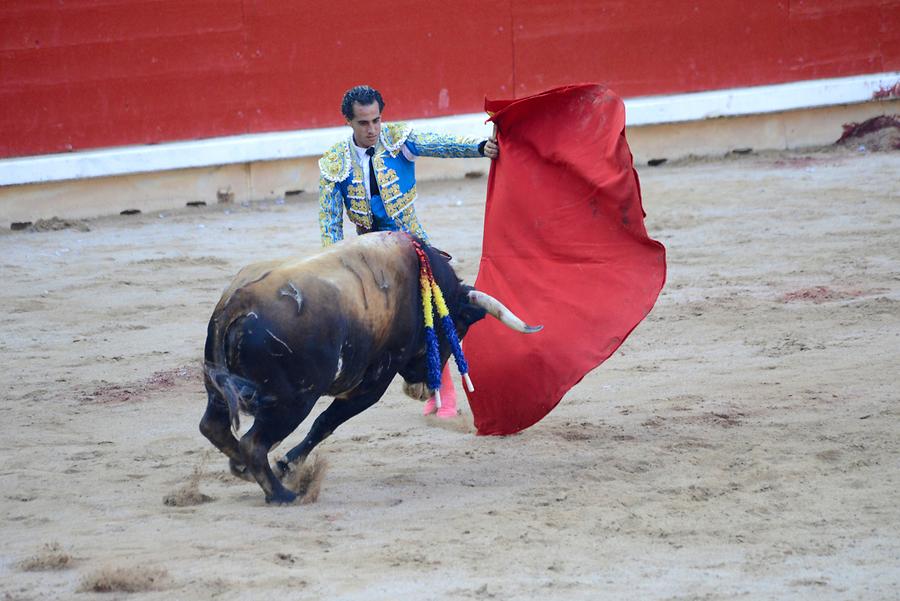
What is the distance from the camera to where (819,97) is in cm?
880

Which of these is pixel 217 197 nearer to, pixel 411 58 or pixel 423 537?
pixel 411 58

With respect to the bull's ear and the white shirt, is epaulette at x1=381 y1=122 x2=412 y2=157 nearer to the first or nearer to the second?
the white shirt

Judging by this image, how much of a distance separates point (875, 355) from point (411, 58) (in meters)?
4.48

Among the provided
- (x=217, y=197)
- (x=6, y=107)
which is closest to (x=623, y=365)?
(x=217, y=197)

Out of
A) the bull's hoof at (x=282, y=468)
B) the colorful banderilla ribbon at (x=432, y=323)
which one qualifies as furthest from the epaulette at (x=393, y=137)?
the bull's hoof at (x=282, y=468)

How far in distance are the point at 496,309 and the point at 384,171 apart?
62cm

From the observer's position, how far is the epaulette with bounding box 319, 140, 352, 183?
401 centimetres

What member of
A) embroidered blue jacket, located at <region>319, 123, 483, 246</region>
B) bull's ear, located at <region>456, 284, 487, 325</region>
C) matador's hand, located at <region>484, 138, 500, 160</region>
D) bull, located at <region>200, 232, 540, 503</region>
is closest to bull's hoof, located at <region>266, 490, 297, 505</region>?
bull, located at <region>200, 232, 540, 503</region>

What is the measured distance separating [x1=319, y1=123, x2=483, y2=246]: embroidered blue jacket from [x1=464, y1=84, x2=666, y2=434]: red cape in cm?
20

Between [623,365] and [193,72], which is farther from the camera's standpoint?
[193,72]

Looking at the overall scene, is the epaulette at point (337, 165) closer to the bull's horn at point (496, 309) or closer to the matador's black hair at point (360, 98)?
the matador's black hair at point (360, 98)

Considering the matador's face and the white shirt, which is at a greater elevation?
the matador's face

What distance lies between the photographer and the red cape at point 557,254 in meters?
3.85

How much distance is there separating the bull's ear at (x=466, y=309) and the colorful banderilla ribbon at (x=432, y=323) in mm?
67
